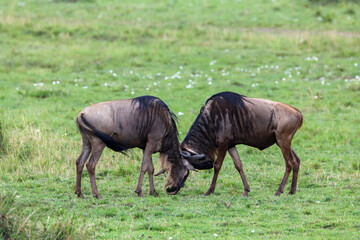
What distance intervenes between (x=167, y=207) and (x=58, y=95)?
804 centimetres

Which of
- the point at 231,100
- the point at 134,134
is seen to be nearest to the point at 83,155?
the point at 134,134

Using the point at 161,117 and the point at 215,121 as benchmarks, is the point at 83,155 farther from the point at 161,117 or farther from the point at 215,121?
the point at 215,121

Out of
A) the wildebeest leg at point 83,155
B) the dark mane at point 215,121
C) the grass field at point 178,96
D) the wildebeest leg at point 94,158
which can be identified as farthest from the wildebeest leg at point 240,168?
the wildebeest leg at point 83,155

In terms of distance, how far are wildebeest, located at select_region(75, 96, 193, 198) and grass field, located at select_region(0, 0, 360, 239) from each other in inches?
16.1

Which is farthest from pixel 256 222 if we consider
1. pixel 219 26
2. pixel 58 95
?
pixel 219 26

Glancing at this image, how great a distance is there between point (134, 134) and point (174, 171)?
98 cm

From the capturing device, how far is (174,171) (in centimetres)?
948

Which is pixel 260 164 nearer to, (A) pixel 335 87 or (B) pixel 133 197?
(B) pixel 133 197

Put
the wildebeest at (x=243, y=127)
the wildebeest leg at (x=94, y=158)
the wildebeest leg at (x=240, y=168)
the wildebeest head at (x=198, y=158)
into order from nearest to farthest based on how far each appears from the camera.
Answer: the wildebeest leg at (x=94, y=158) < the wildebeest leg at (x=240, y=168) < the wildebeest at (x=243, y=127) < the wildebeest head at (x=198, y=158)

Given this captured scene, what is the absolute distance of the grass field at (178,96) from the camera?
7496mm

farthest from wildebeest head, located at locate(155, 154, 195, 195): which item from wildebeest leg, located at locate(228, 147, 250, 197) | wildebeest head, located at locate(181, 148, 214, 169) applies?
wildebeest leg, located at locate(228, 147, 250, 197)

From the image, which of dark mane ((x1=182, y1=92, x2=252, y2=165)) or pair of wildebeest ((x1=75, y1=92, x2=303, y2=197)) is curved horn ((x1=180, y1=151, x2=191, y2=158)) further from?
dark mane ((x1=182, y1=92, x2=252, y2=165))

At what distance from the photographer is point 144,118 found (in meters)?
9.13

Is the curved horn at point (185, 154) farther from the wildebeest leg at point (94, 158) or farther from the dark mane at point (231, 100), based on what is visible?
the wildebeest leg at point (94, 158)
